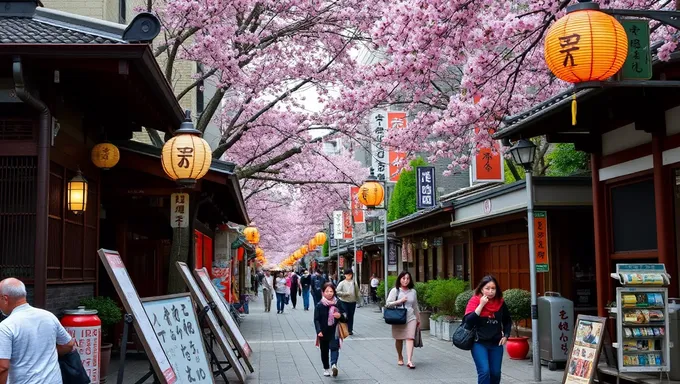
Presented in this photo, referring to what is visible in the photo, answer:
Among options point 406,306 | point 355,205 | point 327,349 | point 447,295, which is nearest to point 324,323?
point 327,349

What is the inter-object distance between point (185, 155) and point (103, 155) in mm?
1782

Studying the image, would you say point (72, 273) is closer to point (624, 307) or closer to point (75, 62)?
point (75, 62)

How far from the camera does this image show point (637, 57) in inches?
329

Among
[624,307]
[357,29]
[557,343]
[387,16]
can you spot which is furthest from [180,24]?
[624,307]

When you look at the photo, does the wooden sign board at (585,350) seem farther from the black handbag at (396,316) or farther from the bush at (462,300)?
the bush at (462,300)

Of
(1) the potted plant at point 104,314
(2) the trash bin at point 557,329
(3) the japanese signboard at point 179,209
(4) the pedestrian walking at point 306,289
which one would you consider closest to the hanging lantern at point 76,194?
Answer: (1) the potted plant at point 104,314

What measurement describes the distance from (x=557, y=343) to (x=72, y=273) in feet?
27.3

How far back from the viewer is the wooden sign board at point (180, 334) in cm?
854

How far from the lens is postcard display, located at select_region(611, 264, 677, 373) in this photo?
32.3ft

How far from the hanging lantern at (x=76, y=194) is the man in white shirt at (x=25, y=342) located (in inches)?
192

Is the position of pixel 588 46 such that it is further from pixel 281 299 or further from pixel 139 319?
pixel 281 299

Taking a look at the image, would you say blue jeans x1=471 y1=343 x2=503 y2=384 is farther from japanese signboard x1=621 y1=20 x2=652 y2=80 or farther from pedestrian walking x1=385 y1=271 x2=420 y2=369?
pedestrian walking x1=385 y1=271 x2=420 y2=369

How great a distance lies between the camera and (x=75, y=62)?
365 inches

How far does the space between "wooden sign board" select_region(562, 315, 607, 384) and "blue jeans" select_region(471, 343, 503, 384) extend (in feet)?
4.06
